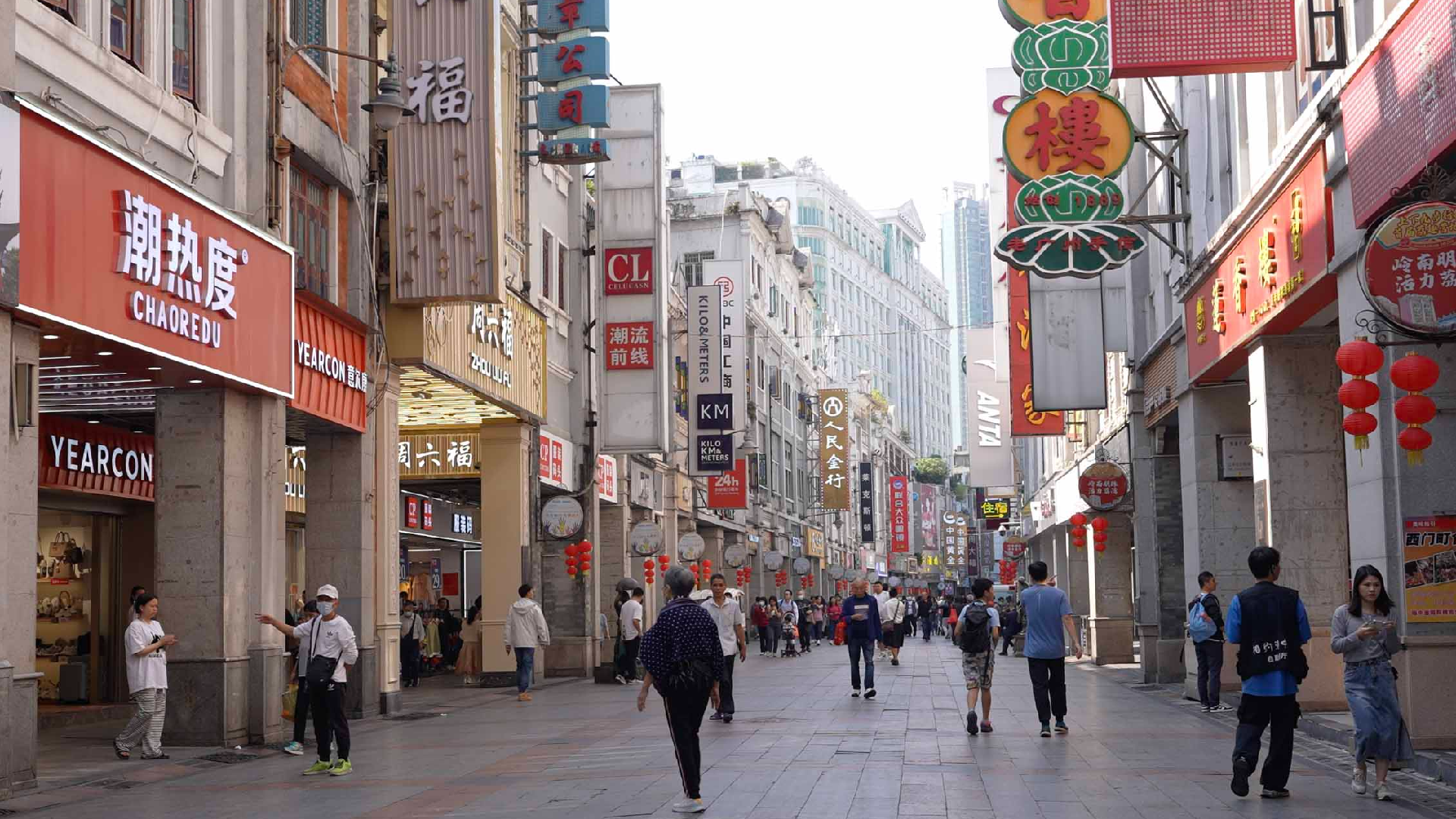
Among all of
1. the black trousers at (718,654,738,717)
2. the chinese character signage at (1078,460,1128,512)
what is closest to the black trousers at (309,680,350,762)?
the black trousers at (718,654,738,717)

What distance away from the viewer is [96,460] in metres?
21.1

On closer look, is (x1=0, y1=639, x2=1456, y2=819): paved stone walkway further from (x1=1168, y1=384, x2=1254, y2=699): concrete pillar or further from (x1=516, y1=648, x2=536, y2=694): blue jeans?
(x1=516, y1=648, x2=536, y2=694): blue jeans

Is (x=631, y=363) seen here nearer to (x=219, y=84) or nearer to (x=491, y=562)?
(x=491, y=562)

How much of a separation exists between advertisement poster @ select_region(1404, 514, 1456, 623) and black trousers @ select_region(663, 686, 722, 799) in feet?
20.7

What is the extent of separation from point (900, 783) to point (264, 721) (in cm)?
777

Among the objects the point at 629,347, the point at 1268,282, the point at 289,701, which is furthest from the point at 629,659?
the point at 1268,282

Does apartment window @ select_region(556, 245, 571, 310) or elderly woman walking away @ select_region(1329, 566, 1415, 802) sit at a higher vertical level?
apartment window @ select_region(556, 245, 571, 310)

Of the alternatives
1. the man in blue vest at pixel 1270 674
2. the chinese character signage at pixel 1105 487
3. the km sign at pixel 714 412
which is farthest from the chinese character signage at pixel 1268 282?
the km sign at pixel 714 412

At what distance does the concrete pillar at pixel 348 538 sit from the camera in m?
20.9

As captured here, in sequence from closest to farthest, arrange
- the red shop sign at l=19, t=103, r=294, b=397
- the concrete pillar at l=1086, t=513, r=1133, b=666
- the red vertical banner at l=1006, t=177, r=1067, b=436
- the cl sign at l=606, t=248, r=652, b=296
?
the red shop sign at l=19, t=103, r=294, b=397 → the red vertical banner at l=1006, t=177, r=1067, b=436 → the cl sign at l=606, t=248, r=652, b=296 → the concrete pillar at l=1086, t=513, r=1133, b=666

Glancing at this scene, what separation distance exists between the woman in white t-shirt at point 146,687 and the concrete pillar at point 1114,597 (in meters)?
22.4

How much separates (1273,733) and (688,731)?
4.00m

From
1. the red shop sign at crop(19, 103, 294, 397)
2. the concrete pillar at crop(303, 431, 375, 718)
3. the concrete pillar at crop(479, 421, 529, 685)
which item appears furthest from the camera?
the concrete pillar at crop(479, 421, 529, 685)

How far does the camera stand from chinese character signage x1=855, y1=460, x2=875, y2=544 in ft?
305
